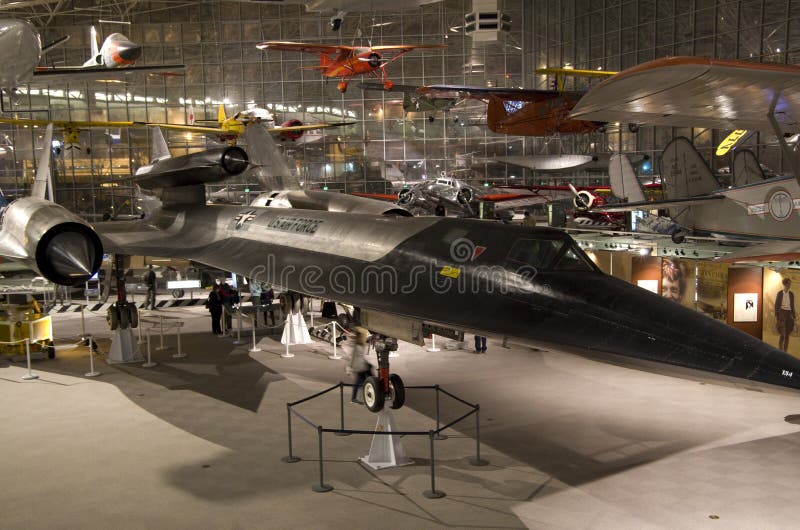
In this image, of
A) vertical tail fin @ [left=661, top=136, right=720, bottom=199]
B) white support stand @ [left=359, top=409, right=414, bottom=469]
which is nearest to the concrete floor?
white support stand @ [left=359, top=409, right=414, bottom=469]

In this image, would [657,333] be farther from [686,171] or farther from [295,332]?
[295,332]

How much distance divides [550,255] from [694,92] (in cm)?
256

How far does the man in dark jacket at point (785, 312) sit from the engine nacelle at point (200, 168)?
12.0 meters

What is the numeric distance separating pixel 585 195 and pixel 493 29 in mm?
7172

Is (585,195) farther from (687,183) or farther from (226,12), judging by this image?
(226,12)

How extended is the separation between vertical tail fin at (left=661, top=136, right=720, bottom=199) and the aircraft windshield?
396 inches

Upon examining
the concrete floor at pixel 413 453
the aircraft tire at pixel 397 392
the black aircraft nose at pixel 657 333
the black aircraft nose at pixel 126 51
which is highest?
the black aircraft nose at pixel 126 51

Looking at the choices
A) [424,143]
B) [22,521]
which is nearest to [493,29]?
[424,143]

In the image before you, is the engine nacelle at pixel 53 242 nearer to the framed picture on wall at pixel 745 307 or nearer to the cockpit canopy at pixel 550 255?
the cockpit canopy at pixel 550 255

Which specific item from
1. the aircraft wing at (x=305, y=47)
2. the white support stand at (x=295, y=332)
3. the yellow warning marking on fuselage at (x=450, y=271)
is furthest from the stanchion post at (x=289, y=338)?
the aircraft wing at (x=305, y=47)

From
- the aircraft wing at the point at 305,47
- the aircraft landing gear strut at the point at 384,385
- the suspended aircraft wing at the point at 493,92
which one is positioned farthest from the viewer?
the aircraft wing at the point at 305,47

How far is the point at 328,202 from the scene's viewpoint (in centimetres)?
1608

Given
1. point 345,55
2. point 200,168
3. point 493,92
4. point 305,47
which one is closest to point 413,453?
point 200,168

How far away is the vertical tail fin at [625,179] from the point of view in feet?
65.8
